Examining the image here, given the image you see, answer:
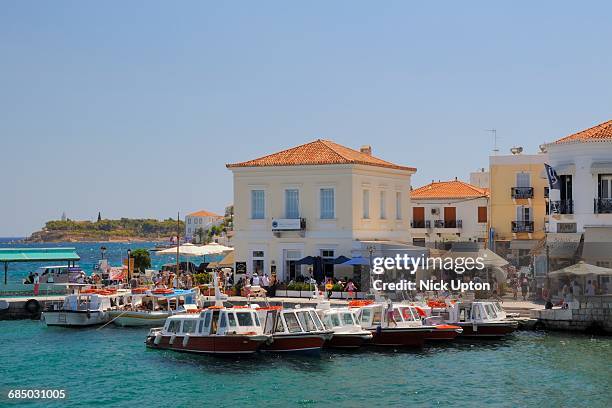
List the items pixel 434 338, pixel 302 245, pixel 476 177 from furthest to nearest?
pixel 476 177
pixel 302 245
pixel 434 338

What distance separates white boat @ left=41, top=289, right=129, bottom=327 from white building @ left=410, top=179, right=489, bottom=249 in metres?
27.5

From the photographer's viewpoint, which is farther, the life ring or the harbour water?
the life ring

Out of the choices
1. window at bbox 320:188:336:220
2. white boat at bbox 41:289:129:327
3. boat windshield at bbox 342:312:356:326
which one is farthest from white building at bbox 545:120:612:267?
white boat at bbox 41:289:129:327

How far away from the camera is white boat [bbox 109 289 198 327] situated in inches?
1705

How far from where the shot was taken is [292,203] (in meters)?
50.5

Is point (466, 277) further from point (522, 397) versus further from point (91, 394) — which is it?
point (91, 394)

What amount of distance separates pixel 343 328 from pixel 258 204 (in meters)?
16.7

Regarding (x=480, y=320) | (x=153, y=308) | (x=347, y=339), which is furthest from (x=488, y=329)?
(x=153, y=308)

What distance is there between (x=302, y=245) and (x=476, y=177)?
106 feet

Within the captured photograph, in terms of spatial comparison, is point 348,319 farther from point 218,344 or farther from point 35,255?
point 35,255

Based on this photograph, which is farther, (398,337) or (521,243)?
(521,243)

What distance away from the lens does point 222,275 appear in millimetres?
51938

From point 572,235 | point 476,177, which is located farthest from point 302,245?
point 476,177

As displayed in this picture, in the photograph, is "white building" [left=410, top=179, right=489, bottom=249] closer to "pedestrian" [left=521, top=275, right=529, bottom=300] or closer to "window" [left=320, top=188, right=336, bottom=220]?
"window" [left=320, top=188, right=336, bottom=220]
